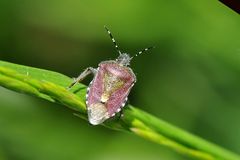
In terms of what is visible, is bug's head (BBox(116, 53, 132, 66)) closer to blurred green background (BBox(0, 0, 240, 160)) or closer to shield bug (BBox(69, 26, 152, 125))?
shield bug (BBox(69, 26, 152, 125))

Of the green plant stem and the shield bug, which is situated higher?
the green plant stem

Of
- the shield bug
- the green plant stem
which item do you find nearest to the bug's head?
the shield bug

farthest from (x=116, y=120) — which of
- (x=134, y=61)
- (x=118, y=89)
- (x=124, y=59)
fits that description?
(x=134, y=61)

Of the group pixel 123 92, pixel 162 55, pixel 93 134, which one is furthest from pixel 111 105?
pixel 162 55

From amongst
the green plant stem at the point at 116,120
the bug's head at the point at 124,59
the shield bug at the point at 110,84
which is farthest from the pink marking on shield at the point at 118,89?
the green plant stem at the point at 116,120

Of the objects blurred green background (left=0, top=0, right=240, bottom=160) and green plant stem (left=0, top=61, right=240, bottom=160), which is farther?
blurred green background (left=0, top=0, right=240, bottom=160)

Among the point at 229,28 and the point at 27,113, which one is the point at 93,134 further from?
the point at 229,28

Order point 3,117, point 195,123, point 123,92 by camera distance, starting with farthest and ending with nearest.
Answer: point 195,123, point 3,117, point 123,92
